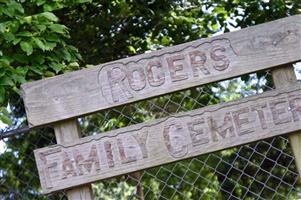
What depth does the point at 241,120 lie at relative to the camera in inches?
87.7

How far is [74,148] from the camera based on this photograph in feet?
7.38

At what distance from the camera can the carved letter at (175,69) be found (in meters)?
2.26

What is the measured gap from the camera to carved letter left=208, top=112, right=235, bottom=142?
2.22 m

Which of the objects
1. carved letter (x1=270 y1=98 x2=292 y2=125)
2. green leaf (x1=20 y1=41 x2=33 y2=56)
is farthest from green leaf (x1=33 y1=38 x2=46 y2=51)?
carved letter (x1=270 y1=98 x2=292 y2=125)

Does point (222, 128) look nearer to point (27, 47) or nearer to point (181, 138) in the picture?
point (181, 138)

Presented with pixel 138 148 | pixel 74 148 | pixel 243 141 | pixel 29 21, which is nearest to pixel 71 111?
pixel 74 148

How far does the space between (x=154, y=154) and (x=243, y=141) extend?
1.17 ft

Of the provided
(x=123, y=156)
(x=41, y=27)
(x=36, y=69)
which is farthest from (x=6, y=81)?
(x=123, y=156)

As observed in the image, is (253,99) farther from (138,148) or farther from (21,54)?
(21,54)

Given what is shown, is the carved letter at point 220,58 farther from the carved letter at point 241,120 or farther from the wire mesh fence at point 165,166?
the wire mesh fence at point 165,166

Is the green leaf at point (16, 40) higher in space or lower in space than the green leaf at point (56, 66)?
higher

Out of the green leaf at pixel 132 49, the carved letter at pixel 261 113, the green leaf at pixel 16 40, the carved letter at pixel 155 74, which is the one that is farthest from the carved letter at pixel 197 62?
the green leaf at pixel 132 49

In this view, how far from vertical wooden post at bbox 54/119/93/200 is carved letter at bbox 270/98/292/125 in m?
0.79

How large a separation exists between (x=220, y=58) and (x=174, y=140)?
0.38 metres
